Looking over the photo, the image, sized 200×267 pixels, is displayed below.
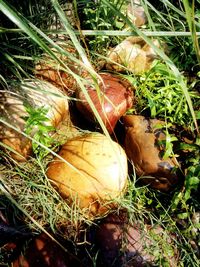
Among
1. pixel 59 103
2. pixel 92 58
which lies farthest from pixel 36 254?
pixel 92 58

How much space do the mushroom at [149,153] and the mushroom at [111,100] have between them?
0.10m

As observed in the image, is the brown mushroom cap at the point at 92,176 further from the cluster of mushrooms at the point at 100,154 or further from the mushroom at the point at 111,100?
the mushroom at the point at 111,100

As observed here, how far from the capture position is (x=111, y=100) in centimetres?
203

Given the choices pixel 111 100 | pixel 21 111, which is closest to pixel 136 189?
pixel 111 100

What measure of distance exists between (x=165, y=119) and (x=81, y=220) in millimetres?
702

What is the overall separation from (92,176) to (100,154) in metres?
0.13

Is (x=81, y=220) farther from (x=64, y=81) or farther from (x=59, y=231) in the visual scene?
(x=64, y=81)

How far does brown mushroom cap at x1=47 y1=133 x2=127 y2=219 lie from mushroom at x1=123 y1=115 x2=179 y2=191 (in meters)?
0.10

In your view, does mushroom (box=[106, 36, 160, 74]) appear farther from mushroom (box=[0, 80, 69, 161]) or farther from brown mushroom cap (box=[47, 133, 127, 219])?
brown mushroom cap (box=[47, 133, 127, 219])

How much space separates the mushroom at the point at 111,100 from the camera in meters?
2.02

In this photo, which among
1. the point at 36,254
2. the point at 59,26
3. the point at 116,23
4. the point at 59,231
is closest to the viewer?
the point at 36,254

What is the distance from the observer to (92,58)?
2.30 m

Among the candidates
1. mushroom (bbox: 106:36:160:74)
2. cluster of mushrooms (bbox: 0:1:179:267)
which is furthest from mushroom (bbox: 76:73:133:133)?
mushroom (bbox: 106:36:160:74)

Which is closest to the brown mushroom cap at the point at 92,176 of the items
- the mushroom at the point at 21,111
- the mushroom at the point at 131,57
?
the mushroom at the point at 21,111
